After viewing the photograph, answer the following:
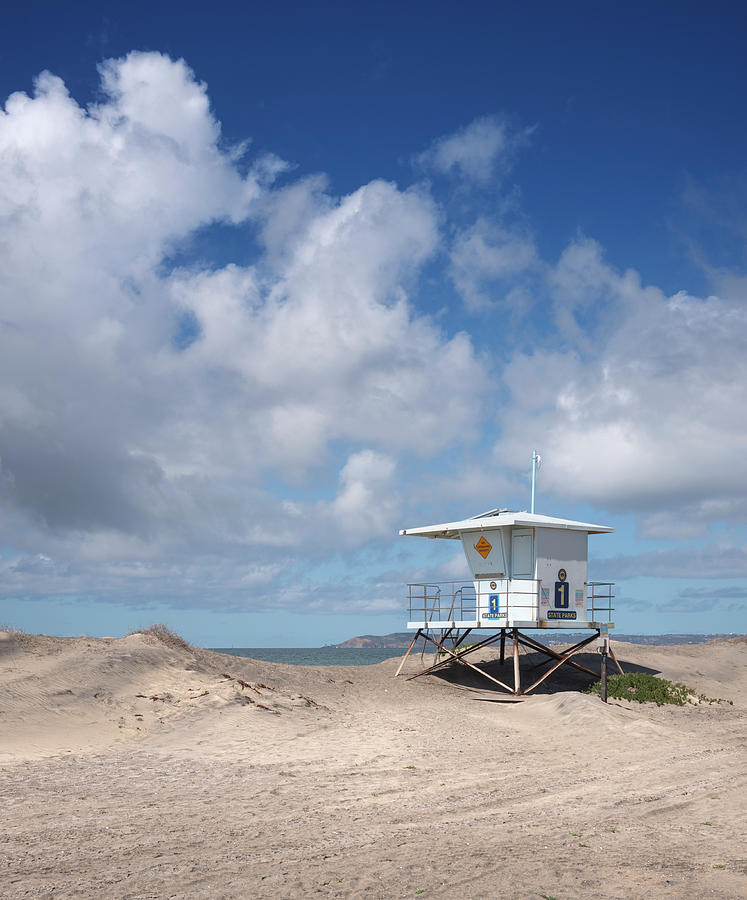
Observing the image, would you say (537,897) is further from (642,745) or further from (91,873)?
(642,745)

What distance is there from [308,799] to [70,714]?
840cm

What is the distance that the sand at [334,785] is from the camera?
8461 millimetres

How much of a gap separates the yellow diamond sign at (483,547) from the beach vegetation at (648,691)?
5.30m

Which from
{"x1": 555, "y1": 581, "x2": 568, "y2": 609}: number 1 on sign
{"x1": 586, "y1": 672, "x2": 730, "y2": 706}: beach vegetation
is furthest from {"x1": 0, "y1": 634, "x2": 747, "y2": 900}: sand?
{"x1": 555, "y1": 581, "x2": 568, "y2": 609}: number 1 on sign

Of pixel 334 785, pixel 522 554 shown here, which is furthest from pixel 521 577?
pixel 334 785

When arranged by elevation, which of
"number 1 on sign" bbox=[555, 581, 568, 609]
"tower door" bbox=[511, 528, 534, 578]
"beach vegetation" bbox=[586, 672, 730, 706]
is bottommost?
"beach vegetation" bbox=[586, 672, 730, 706]

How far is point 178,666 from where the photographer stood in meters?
22.1

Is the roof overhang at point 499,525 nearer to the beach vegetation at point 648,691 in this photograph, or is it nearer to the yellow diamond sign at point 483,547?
the yellow diamond sign at point 483,547

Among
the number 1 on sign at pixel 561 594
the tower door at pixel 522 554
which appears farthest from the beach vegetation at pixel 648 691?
the tower door at pixel 522 554

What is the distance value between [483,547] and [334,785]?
1368 centimetres

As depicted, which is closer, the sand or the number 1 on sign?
the sand

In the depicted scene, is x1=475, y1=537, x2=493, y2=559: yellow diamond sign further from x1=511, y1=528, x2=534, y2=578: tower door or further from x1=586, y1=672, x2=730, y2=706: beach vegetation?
x1=586, y1=672, x2=730, y2=706: beach vegetation

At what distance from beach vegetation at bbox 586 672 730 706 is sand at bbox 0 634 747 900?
0.66 m

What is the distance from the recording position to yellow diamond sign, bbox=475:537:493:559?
26000mm
